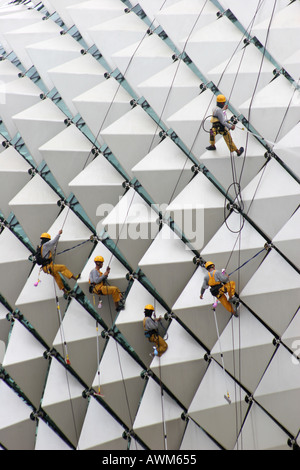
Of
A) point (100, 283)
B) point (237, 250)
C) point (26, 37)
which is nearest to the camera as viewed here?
point (237, 250)

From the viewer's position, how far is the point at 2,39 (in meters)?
26.0

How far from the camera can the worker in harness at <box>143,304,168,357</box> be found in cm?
1884

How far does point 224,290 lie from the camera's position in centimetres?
1792

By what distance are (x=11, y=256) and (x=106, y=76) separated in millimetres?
7818

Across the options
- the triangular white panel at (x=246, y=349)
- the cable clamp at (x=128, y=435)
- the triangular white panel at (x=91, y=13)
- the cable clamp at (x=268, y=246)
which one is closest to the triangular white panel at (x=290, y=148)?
the cable clamp at (x=268, y=246)

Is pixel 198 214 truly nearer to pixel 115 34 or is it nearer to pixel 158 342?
pixel 158 342

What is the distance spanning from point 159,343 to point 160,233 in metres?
3.63

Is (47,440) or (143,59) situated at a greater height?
(143,59)

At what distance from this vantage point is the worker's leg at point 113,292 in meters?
19.5

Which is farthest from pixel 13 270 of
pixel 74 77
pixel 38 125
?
pixel 74 77

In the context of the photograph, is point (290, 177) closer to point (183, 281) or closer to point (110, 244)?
point (183, 281)

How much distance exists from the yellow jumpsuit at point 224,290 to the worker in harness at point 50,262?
5.22m

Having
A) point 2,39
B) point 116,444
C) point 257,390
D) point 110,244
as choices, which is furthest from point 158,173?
point 2,39

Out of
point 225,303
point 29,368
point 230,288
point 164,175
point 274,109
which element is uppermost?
point 274,109
